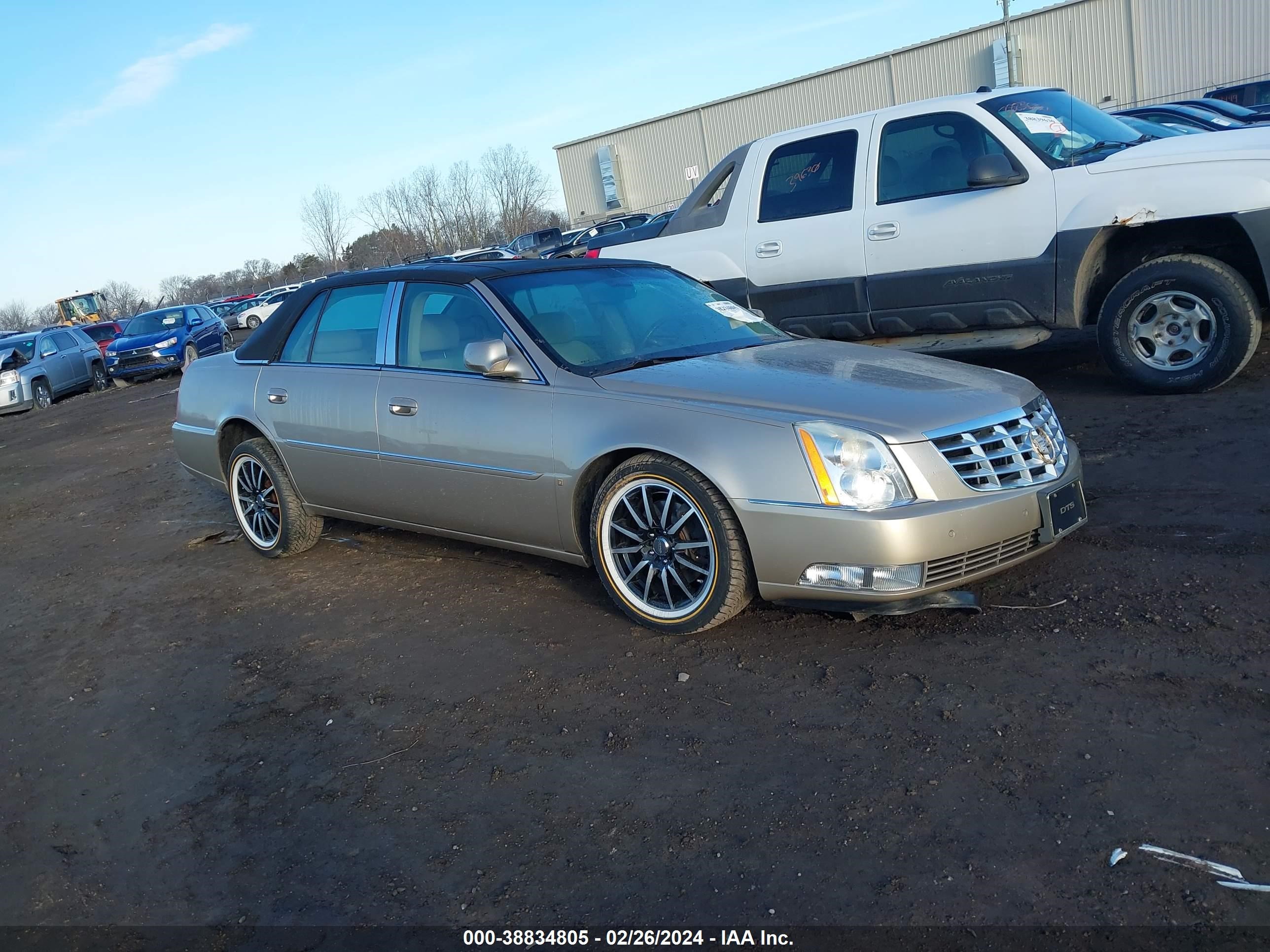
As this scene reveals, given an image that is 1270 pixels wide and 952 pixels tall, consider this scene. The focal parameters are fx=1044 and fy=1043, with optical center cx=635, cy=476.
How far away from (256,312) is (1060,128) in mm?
38487

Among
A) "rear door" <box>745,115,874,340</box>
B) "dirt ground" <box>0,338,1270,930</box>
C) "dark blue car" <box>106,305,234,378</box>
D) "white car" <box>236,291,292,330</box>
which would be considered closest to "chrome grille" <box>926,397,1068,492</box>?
"dirt ground" <box>0,338,1270,930</box>

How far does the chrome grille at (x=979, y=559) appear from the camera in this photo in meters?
3.64

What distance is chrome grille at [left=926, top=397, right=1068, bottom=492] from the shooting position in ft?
12.2

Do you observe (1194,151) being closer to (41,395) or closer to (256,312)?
(41,395)

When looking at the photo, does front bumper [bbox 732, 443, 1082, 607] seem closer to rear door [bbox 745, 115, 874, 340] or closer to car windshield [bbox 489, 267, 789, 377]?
car windshield [bbox 489, 267, 789, 377]

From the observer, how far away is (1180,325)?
6418 mm

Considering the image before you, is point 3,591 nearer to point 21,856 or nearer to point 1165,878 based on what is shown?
point 21,856

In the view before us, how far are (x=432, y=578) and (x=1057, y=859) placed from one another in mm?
3499

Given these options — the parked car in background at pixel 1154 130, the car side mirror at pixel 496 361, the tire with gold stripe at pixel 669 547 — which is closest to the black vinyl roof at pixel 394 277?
the car side mirror at pixel 496 361

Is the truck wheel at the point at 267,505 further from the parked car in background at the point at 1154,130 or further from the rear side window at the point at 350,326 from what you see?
the parked car in background at the point at 1154,130

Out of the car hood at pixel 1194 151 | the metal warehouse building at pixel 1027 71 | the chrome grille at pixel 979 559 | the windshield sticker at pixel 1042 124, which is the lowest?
the chrome grille at pixel 979 559

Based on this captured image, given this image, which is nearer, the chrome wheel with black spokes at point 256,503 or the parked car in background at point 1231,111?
the chrome wheel with black spokes at point 256,503

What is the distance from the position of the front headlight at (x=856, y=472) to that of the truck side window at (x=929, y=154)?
3799 millimetres

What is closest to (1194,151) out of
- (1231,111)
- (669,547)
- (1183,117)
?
(669,547)
